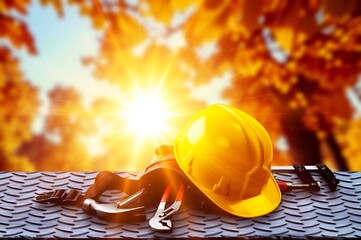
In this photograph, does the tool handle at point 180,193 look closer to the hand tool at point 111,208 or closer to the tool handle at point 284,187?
the hand tool at point 111,208

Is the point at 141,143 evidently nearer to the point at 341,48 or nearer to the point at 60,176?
the point at 341,48

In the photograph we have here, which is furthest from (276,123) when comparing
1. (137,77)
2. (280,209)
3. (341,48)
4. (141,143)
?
(280,209)

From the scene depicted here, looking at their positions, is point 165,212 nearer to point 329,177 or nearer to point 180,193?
point 180,193

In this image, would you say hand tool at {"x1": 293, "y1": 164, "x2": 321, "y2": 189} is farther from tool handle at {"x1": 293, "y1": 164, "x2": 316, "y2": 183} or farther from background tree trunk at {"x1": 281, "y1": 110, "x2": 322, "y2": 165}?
background tree trunk at {"x1": 281, "y1": 110, "x2": 322, "y2": 165}

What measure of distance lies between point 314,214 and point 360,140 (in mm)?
12408

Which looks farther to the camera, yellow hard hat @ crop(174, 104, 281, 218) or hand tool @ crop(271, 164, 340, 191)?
hand tool @ crop(271, 164, 340, 191)

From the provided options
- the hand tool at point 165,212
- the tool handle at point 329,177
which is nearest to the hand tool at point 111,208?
the hand tool at point 165,212

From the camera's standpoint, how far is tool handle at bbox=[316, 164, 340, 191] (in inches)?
97.3

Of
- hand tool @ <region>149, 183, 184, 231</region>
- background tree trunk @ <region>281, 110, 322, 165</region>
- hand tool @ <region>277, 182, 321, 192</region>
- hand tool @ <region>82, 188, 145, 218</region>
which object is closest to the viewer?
hand tool @ <region>149, 183, 184, 231</region>

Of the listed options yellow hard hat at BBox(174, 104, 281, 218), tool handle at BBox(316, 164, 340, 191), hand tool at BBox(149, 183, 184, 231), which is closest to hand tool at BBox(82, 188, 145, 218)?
hand tool at BBox(149, 183, 184, 231)

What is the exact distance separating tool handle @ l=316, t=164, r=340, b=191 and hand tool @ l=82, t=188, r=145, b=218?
1096mm

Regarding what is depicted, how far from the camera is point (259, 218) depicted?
215 cm

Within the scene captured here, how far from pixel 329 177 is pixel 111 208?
130 cm

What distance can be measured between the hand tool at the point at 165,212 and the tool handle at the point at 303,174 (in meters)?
0.80
